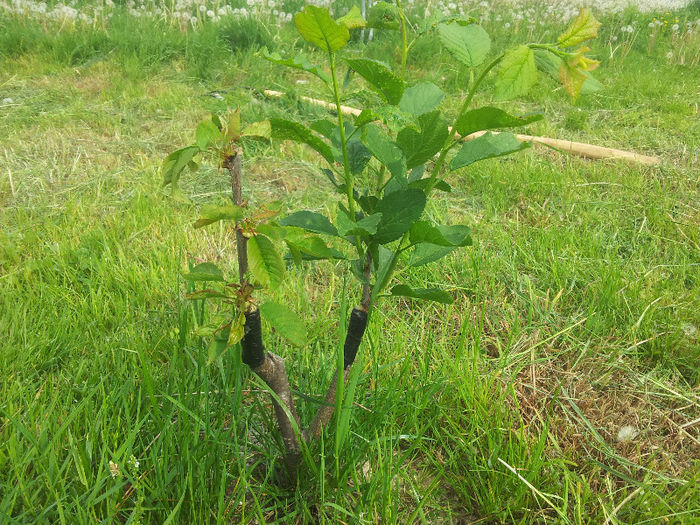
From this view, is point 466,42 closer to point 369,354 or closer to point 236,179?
point 236,179

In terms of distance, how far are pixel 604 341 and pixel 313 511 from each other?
3.80 ft

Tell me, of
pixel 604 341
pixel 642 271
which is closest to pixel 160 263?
pixel 604 341

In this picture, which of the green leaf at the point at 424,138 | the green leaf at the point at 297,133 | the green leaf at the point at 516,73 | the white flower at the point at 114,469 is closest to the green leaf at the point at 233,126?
the green leaf at the point at 297,133

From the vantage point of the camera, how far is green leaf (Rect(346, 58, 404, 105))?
2.64 ft

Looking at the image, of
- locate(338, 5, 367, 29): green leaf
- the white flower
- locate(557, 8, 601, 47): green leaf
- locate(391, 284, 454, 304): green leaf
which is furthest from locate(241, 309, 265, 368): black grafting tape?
locate(557, 8, 601, 47): green leaf

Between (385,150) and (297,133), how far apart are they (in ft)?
0.50

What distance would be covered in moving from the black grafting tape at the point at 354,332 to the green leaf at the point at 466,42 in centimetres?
48

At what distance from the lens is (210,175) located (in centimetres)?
312

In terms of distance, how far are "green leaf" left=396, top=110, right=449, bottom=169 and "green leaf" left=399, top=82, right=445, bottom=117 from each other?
3.2 inches

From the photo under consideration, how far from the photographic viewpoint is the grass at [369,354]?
42.9 inches

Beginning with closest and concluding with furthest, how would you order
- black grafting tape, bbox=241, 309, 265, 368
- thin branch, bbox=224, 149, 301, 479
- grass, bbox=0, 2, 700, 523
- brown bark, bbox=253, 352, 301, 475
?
1. thin branch, bbox=224, 149, 301, 479
2. black grafting tape, bbox=241, 309, 265, 368
3. brown bark, bbox=253, 352, 301, 475
4. grass, bbox=0, 2, 700, 523

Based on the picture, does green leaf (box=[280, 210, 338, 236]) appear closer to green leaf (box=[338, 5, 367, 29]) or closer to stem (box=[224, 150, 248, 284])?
stem (box=[224, 150, 248, 284])

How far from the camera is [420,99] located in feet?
3.00

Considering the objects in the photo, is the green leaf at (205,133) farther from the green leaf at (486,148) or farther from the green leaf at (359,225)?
the green leaf at (486,148)
